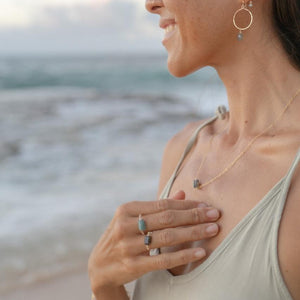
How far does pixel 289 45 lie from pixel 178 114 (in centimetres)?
990

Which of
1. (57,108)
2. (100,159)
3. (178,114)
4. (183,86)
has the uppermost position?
(183,86)

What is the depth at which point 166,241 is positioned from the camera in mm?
1454

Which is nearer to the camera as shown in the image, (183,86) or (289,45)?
(289,45)

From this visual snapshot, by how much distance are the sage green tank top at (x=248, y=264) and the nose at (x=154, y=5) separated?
0.71 metres

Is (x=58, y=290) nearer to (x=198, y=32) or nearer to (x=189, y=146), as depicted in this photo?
(x=189, y=146)

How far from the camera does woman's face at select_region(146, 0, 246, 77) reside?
5.15 ft

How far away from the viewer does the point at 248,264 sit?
1.31 m

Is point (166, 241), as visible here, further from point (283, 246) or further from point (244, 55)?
point (244, 55)

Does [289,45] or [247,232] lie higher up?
[289,45]

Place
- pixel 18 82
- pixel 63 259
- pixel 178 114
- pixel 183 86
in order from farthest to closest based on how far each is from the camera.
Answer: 1. pixel 18 82
2. pixel 183 86
3. pixel 178 114
4. pixel 63 259

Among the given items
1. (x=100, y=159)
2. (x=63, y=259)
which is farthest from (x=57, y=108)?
(x=63, y=259)

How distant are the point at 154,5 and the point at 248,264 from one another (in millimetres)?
914

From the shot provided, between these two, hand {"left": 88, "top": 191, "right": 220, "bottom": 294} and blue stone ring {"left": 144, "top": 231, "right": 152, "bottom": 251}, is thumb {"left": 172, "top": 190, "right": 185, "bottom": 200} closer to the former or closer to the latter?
hand {"left": 88, "top": 191, "right": 220, "bottom": 294}

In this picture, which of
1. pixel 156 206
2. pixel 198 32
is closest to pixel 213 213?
pixel 156 206
